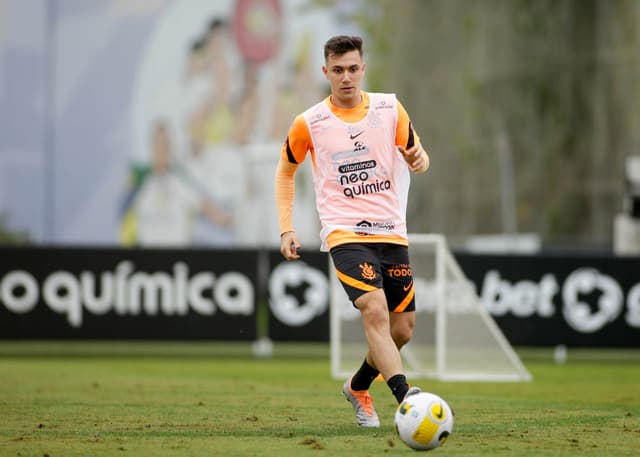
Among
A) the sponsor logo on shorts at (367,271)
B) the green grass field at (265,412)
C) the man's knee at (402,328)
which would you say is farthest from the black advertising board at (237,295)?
the sponsor logo on shorts at (367,271)

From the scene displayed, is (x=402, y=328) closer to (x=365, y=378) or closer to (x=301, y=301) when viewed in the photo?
(x=365, y=378)

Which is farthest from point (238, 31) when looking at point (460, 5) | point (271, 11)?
point (460, 5)

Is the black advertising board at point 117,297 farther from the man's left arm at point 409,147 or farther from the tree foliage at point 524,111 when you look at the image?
the tree foliage at point 524,111

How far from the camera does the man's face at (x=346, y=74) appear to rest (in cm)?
878

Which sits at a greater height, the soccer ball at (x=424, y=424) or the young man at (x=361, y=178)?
the young man at (x=361, y=178)

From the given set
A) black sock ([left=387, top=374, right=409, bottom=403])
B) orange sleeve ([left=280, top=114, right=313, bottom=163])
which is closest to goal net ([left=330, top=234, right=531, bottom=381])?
orange sleeve ([left=280, top=114, right=313, bottom=163])

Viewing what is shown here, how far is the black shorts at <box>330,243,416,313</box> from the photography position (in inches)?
341

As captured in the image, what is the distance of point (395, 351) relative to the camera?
845 cm

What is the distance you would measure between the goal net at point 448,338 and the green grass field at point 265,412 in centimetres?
36

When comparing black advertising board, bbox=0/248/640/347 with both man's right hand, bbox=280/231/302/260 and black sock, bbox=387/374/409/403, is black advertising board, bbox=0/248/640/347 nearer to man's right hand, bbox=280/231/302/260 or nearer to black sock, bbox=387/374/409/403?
man's right hand, bbox=280/231/302/260

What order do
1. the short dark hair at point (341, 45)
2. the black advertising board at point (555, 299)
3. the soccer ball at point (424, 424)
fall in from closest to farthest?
the soccer ball at point (424, 424)
the short dark hair at point (341, 45)
the black advertising board at point (555, 299)

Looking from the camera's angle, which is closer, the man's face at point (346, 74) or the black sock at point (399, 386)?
the black sock at point (399, 386)

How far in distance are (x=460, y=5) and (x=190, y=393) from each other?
86.1 ft

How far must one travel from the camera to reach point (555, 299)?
1930 centimetres
